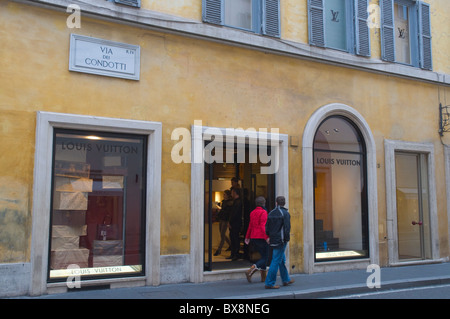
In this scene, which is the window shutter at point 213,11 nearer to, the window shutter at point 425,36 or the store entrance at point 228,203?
the store entrance at point 228,203

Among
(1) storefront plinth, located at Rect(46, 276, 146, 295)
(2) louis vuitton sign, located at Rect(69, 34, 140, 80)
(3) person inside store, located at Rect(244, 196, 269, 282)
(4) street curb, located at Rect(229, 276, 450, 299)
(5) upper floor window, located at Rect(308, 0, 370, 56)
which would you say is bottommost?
(4) street curb, located at Rect(229, 276, 450, 299)

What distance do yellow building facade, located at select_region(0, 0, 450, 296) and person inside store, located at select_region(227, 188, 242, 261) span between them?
201mm

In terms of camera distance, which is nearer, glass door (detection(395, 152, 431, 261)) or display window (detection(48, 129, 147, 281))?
display window (detection(48, 129, 147, 281))

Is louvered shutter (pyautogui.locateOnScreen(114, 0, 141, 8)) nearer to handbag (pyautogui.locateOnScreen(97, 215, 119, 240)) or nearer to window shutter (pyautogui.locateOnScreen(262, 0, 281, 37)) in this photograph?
window shutter (pyautogui.locateOnScreen(262, 0, 281, 37))

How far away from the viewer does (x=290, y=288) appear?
339 inches

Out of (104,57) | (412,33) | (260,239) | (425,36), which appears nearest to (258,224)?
(260,239)

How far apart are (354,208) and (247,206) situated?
9.48 feet

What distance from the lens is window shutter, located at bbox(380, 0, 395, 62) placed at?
12312mm

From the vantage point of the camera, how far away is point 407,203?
41.1 feet

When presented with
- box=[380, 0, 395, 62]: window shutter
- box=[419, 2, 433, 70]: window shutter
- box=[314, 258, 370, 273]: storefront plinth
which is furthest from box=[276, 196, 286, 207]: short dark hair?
box=[419, 2, 433, 70]: window shutter

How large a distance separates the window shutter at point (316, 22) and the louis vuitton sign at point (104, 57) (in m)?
4.53

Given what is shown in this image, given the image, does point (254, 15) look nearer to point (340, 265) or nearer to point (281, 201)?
point (281, 201)

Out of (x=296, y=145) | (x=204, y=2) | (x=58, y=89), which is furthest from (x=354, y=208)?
(x=58, y=89)

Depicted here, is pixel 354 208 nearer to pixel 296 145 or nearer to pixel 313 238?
pixel 313 238
